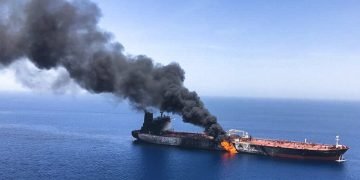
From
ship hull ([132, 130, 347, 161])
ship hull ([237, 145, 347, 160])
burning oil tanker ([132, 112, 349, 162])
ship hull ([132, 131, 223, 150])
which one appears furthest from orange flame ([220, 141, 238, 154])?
ship hull ([132, 131, 223, 150])

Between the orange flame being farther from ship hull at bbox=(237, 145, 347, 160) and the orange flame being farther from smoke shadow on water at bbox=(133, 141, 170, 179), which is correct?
smoke shadow on water at bbox=(133, 141, 170, 179)

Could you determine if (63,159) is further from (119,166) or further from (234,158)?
(234,158)

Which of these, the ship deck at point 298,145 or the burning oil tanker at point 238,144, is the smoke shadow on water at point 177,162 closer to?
the burning oil tanker at point 238,144

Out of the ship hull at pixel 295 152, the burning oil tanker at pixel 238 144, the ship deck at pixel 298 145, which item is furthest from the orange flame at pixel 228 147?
the ship deck at pixel 298 145

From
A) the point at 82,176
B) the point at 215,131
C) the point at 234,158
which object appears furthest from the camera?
the point at 215,131

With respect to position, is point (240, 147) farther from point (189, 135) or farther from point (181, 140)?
point (189, 135)

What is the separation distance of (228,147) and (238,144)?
301 centimetres

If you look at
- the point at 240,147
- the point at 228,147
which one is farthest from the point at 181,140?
the point at 240,147

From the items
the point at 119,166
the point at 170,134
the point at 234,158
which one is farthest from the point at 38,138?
the point at 234,158

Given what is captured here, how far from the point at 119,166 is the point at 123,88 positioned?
3535cm

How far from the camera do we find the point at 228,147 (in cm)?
11656

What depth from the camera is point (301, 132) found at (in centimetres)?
18362

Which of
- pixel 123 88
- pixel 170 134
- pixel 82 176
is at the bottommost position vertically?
pixel 82 176

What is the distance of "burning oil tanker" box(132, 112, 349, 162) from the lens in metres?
107
